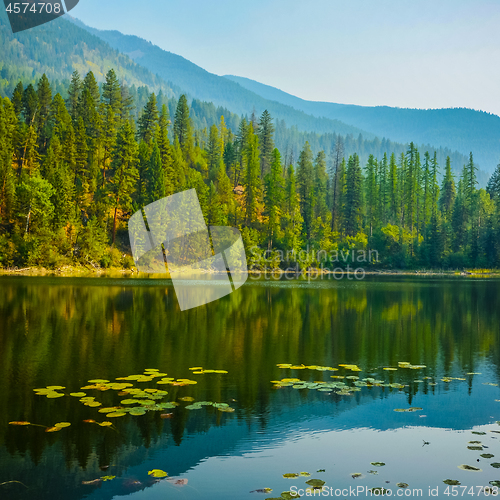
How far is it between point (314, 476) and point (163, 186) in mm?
65186

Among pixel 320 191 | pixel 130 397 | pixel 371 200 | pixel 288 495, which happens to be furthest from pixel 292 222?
pixel 288 495

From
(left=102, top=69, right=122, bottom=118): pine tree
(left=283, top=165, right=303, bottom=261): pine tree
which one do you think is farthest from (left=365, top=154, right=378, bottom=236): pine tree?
(left=102, top=69, right=122, bottom=118): pine tree

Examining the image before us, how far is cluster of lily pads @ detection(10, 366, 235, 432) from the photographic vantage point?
9.20m

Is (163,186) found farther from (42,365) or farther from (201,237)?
(42,365)

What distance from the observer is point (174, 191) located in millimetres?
75688

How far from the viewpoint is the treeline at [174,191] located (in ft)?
185

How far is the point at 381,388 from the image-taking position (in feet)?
38.1

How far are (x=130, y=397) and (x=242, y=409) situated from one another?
234 cm

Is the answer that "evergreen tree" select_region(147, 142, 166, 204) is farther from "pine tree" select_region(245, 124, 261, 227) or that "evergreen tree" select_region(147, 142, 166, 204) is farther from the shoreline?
"pine tree" select_region(245, 124, 261, 227)

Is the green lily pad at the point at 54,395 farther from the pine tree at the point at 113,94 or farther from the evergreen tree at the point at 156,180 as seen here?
the pine tree at the point at 113,94

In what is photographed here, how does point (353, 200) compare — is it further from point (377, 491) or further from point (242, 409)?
point (377, 491)

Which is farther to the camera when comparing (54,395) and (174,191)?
(174,191)

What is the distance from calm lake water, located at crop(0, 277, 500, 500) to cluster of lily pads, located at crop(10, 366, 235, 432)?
7 centimetres

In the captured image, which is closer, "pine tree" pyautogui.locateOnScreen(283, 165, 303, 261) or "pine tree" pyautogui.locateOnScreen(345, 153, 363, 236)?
"pine tree" pyautogui.locateOnScreen(283, 165, 303, 261)
